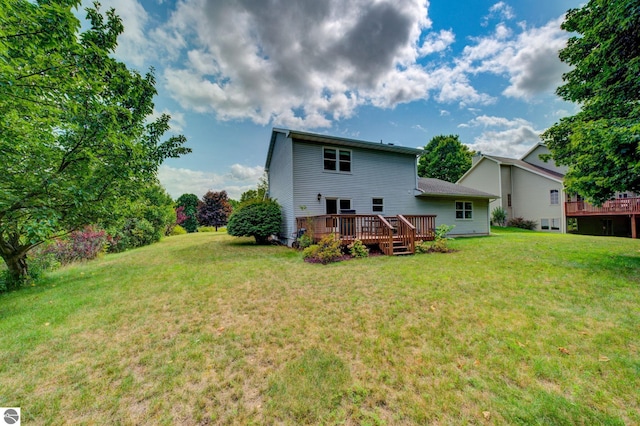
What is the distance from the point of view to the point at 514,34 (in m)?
10.9

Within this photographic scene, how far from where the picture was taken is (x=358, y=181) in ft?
41.4

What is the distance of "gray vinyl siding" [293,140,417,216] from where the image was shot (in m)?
11.3

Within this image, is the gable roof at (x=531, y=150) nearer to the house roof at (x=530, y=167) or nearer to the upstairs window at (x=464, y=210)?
the house roof at (x=530, y=167)

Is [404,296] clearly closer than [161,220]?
Yes

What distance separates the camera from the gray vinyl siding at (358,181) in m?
11.3

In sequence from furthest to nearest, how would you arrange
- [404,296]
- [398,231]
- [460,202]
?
[460,202]
[398,231]
[404,296]

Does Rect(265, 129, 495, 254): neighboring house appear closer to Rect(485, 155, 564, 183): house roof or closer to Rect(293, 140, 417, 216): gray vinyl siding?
Rect(293, 140, 417, 216): gray vinyl siding

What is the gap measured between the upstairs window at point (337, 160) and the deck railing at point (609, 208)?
15633mm

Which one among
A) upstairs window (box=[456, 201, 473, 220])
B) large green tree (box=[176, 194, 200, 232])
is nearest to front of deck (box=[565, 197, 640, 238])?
upstairs window (box=[456, 201, 473, 220])

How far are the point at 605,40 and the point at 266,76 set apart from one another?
1276cm

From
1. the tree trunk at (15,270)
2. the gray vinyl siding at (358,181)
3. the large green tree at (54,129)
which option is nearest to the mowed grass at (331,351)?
the tree trunk at (15,270)

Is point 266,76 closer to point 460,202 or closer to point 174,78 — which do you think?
point 174,78

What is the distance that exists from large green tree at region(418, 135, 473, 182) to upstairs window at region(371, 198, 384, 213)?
23.2 metres

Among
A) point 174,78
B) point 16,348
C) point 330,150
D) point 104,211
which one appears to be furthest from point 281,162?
point 16,348
